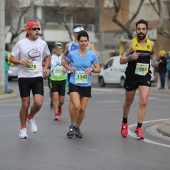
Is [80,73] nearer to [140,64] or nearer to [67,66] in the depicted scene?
[67,66]

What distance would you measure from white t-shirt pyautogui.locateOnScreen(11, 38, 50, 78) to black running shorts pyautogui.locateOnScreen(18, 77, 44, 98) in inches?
2.9

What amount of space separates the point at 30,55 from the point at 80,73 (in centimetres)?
94

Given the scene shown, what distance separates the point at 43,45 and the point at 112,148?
2384 millimetres

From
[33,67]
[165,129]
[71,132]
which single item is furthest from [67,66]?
[165,129]

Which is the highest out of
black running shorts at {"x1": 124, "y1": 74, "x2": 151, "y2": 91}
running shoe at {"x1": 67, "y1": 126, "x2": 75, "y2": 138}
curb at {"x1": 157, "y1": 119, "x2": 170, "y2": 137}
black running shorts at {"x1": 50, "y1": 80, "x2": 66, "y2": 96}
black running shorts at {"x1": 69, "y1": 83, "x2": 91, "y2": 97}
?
black running shorts at {"x1": 124, "y1": 74, "x2": 151, "y2": 91}

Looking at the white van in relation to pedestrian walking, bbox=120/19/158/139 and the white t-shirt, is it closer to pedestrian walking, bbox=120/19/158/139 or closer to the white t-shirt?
pedestrian walking, bbox=120/19/158/139

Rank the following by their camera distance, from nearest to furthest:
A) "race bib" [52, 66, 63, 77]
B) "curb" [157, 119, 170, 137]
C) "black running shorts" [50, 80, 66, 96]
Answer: "curb" [157, 119, 170, 137] → "black running shorts" [50, 80, 66, 96] → "race bib" [52, 66, 63, 77]

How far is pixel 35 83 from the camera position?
10.3 metres

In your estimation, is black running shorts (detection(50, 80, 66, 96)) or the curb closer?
the curb

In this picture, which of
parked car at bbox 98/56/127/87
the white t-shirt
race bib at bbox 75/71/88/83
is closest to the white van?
parked car at bbox 98/56/127/87

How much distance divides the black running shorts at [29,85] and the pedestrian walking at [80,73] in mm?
548

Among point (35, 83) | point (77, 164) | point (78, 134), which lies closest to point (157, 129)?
point (78, 134)

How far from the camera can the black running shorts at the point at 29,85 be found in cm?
1027

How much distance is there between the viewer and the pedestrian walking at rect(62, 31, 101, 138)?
34.0 feet
